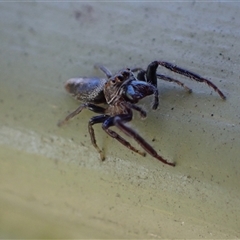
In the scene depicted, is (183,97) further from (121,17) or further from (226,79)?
(121,17)

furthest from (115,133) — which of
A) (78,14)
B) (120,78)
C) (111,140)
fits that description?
(78,14)

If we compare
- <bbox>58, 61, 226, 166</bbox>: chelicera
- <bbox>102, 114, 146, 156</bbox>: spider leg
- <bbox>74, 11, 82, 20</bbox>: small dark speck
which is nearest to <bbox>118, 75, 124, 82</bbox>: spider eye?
<bbox>58, 61, 226, 166</bbox>: chelicera

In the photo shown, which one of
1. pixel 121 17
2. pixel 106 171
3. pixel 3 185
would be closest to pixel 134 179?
pixel 106 171

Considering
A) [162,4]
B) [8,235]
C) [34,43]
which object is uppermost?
[162,4]

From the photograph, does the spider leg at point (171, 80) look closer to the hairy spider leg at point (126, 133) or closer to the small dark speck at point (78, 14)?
the hairy spider leg at point (126, 133)

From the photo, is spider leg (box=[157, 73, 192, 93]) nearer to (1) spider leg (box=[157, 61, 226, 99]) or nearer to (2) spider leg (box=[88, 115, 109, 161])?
(1) spider leg (box=[157, 61, 226, 99])

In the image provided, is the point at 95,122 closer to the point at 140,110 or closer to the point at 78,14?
the point at 140,110
